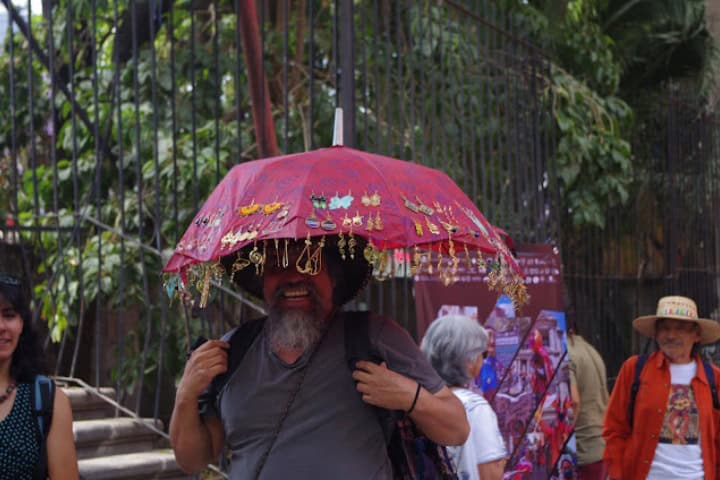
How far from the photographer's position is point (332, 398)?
10.6 ft

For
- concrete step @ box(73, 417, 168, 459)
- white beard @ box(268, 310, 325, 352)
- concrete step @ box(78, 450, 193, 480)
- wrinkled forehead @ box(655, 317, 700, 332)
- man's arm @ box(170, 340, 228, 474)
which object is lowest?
concrete step @ box(78, 450, 193, 480)

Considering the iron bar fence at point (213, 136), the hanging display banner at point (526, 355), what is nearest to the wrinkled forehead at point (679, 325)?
the hanging display banner at point (526, 355)

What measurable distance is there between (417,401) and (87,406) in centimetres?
308

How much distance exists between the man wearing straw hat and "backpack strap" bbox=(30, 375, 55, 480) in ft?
11.9

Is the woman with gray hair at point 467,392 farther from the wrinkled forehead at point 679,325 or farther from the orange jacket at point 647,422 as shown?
the wrinkled forehead at point 679,325

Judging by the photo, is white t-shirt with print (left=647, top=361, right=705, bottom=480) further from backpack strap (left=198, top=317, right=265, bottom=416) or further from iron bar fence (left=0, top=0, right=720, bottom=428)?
backpack strap (left=198, top=317, right=265, bottom=416)

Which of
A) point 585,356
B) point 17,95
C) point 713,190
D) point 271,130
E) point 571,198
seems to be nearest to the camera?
point 271,130

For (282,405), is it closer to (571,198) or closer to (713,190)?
(571,198)

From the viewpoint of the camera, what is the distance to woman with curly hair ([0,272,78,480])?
3.29m

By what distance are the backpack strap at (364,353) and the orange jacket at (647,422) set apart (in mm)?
3077

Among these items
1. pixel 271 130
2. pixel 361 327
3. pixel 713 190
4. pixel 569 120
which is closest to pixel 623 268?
pixel 569 120

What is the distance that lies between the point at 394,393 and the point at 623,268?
7.32 meters

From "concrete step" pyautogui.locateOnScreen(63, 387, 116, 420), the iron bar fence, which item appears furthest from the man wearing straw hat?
"concrete step" pyautogui.locateOnScreen(63, 387, 116, 420)

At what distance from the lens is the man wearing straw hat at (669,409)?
5.90 metres
